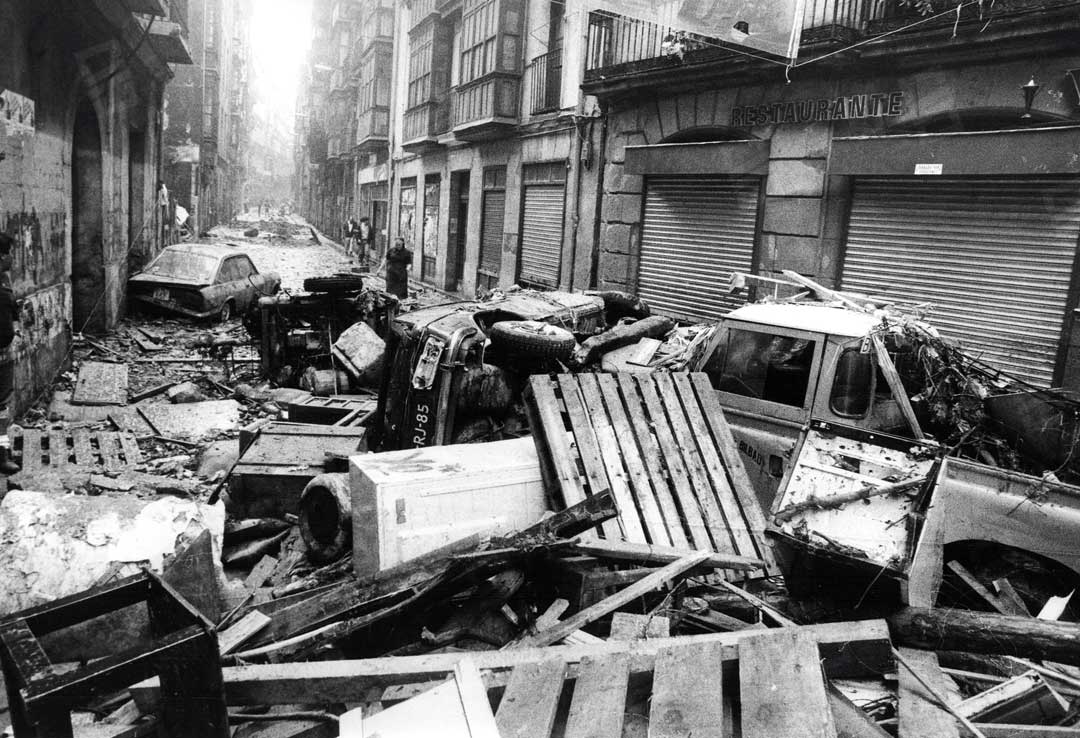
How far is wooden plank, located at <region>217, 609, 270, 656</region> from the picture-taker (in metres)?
3.58

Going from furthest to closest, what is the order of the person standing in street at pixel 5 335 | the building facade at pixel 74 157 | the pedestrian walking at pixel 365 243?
the pedestrian walking at pixel 365 243
the building facade at pixel 74 157
the person standing in street at pixel 5 335

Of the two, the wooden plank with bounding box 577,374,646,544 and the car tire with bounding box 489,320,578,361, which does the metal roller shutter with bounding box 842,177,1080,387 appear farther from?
the wooden plank with bounding box 577,374,646,544

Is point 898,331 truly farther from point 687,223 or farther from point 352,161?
point 352,161

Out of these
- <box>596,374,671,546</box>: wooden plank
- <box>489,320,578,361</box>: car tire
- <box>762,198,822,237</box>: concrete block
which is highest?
<box>762,198,822,237</box>: concrete block

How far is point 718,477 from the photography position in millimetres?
5367

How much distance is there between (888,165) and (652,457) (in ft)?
19.6

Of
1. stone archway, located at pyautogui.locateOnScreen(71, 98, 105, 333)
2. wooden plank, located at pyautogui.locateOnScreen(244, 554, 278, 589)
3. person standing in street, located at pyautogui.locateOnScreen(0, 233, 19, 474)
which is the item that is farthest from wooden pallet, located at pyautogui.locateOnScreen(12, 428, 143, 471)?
stone archway, located at pyautogui.locateOnScreen(71, 98, 105, 333)

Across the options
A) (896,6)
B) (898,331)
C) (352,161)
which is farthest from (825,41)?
(352,161)

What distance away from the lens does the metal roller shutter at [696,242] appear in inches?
462

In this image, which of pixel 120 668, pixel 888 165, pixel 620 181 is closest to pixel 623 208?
pixel 620 181

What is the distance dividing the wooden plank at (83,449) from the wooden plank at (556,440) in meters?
4.01

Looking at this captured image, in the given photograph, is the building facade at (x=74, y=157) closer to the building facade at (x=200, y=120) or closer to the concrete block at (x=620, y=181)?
the concrete block at (x=620, y=181)

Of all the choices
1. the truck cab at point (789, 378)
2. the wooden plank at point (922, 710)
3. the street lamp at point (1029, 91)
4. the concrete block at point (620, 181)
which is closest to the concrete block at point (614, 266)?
the concrete block at point (620, 181)

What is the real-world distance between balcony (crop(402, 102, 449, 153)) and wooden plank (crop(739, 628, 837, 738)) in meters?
20.6
